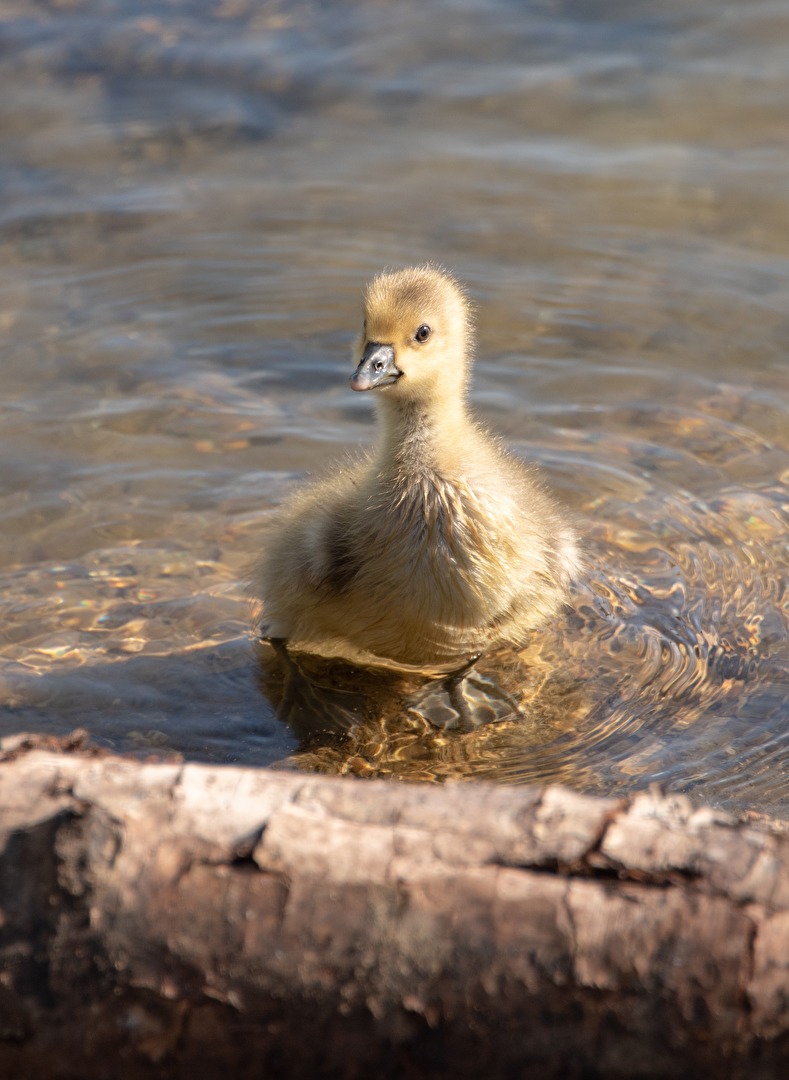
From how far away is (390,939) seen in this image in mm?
2053

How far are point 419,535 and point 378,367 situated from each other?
21.4 inches

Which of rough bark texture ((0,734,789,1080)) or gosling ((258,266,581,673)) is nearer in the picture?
rough bark texture ((0,734,789,1080))

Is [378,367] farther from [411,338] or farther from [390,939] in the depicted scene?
[390,939]

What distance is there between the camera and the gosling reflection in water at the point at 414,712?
4020 mm

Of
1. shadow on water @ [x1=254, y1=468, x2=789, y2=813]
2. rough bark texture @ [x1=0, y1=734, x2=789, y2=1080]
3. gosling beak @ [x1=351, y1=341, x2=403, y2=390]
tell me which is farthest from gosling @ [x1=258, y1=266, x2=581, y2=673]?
rough bark texture @ [x1=0, y1=734, x2=789, y2=1080]

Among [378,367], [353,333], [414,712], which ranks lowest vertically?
[414,712]

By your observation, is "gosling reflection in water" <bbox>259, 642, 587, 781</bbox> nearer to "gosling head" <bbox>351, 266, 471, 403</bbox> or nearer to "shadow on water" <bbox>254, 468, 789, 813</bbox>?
"shadow on water" <bbox>254, 468, 789, 813</bbox>

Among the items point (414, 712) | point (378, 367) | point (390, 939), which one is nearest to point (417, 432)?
point (378, 367)

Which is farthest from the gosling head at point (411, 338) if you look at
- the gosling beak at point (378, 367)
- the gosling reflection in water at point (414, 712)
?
the gosling reflection in water at point (414, 712)

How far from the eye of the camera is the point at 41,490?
5.36 metres

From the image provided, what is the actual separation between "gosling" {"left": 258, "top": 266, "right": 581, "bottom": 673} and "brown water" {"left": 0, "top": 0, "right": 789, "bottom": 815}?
21 cm

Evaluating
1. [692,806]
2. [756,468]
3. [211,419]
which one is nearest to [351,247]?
[211,419]

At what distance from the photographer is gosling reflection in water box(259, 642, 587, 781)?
4.02m

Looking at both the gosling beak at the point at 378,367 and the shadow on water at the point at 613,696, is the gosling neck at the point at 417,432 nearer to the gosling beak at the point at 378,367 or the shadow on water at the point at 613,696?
the gosling beak at the point at 378,367
